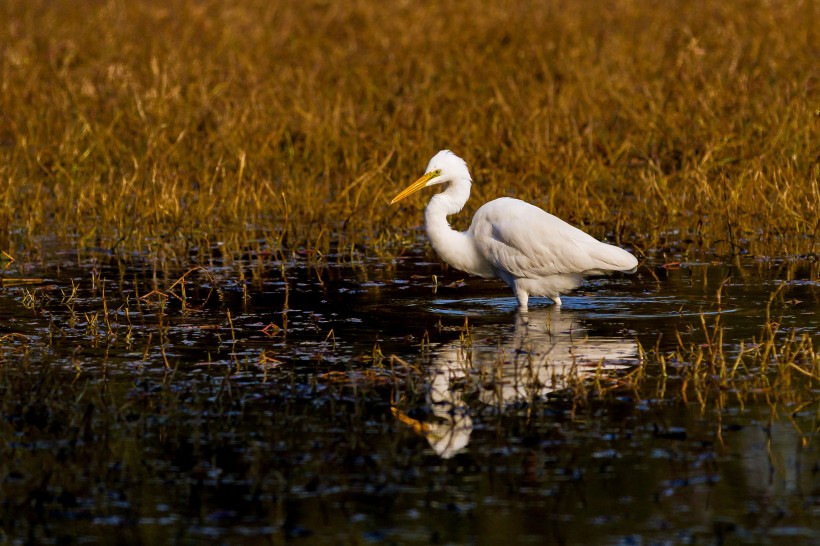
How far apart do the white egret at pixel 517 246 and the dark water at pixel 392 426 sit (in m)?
0.20

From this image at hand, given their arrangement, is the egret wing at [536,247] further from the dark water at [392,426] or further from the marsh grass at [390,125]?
the marsh grass at [390,125]

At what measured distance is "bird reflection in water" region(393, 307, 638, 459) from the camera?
5.29 meters

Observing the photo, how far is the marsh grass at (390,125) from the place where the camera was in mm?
10164

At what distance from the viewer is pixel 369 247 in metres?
9.85

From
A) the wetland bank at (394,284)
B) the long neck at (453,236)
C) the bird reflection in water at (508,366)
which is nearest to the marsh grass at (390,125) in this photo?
the wetland bank at (394,284)

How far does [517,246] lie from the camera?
A: 7.95 meters

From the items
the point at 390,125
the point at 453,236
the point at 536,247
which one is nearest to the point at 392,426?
the point at 536,247

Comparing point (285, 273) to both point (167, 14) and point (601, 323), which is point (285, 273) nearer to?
point (601, 323)

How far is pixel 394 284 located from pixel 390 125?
13.3ft

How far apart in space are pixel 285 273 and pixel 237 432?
13.0 feet

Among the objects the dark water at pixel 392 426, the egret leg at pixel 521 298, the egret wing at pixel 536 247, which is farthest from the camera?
the egret leg at pixel 521 298

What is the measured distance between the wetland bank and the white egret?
23cm

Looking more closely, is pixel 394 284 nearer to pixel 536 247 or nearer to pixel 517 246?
pixel 517 246

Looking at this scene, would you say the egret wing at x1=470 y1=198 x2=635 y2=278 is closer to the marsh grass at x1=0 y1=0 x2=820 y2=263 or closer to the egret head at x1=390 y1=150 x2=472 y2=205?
the egret head at x1=390 y1=150 x2=472 y2=205
